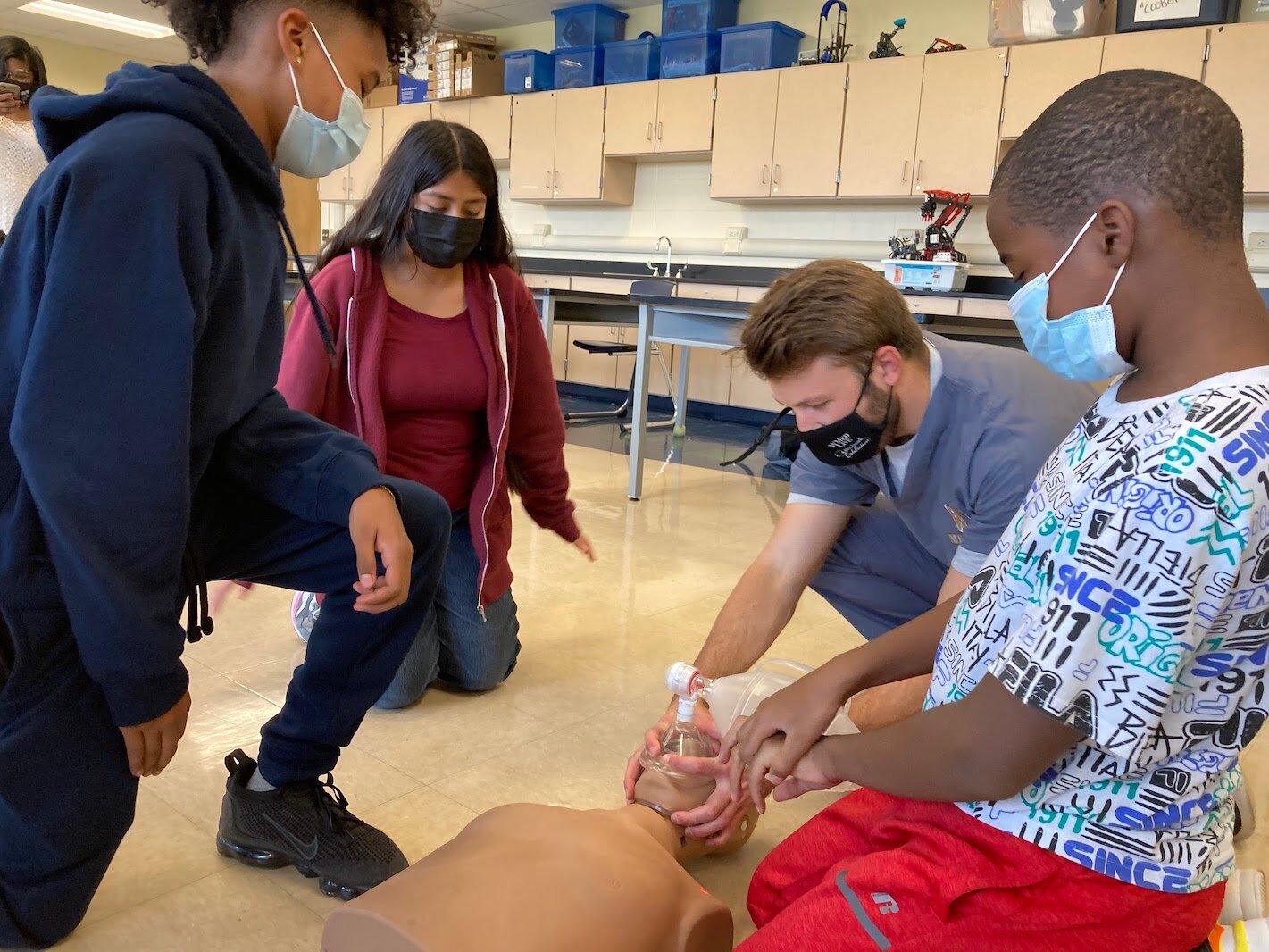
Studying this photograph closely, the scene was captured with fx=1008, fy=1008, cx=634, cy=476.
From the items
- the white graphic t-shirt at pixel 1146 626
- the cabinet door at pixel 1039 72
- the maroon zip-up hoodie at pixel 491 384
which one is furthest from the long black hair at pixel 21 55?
the cabinet door at pixel 1039 72

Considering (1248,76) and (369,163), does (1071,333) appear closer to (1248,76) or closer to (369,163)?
(1248,76)

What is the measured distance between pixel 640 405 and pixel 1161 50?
3.05m

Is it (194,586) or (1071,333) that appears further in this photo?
(194,586)

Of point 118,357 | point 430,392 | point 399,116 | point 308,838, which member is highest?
point 399,116

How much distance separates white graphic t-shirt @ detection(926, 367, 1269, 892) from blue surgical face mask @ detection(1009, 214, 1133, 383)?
41 millimetres

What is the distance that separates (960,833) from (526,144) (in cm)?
669

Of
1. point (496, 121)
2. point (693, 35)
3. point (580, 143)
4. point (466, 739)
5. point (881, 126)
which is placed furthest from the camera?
point (496, 121)

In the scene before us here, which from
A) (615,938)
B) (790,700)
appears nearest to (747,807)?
(790,700)

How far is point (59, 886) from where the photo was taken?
3.64ft

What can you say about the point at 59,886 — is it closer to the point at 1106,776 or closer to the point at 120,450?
the point at 120,450

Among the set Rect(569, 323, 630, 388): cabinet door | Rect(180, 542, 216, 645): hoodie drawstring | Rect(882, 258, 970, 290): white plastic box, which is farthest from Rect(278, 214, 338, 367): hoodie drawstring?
Rect(569, 323, 630, 388): cabinet door

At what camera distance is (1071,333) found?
84 cm

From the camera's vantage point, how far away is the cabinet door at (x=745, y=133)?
5.86 metres

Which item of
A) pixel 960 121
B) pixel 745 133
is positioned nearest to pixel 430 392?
pixel 960 121
